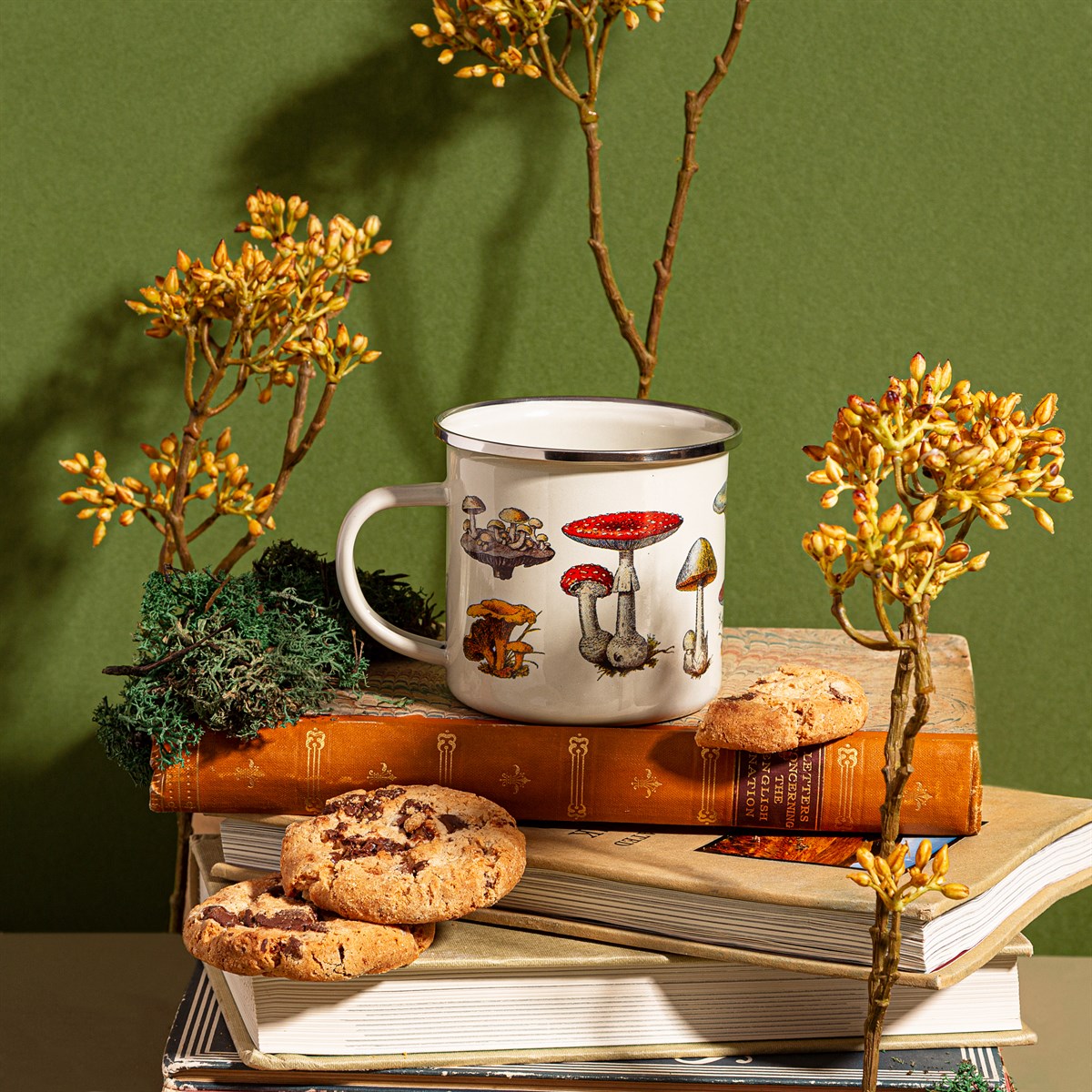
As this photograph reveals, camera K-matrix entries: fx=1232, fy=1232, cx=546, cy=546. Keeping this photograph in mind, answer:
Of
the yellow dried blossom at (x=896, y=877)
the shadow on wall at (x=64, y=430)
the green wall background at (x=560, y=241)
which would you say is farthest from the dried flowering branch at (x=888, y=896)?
the shadow on wall at (x=64, y=430)

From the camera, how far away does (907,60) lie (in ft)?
3.08

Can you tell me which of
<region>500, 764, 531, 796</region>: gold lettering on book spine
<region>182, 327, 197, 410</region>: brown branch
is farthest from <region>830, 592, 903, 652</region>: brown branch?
<region>182, 327, 197, 410</region>: brown branch

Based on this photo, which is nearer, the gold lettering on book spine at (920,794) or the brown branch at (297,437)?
the gold lettering on book spine at (920,794)

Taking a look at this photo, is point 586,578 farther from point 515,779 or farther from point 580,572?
point 515,779

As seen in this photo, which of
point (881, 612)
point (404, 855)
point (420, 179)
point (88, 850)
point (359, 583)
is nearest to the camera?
point (881, 612)

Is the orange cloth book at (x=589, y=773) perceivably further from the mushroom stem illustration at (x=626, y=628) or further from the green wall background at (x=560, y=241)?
the green wall background at (x=560, y=241)

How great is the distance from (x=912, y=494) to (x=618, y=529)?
18 cm

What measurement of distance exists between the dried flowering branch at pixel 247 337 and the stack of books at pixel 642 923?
0.70 ft

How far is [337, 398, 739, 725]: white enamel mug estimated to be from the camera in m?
0.71

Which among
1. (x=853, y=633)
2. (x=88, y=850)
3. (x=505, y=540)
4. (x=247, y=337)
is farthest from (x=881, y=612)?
(x=88, y=850)

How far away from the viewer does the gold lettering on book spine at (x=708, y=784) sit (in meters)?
0.74

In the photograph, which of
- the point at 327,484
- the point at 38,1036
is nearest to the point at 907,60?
the point at 327,484

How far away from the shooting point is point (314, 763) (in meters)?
0.75

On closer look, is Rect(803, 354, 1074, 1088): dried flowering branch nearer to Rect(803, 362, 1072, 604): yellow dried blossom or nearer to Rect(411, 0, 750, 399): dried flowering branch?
Rect(803, 362, 1072, 604): yellow dried blossom
